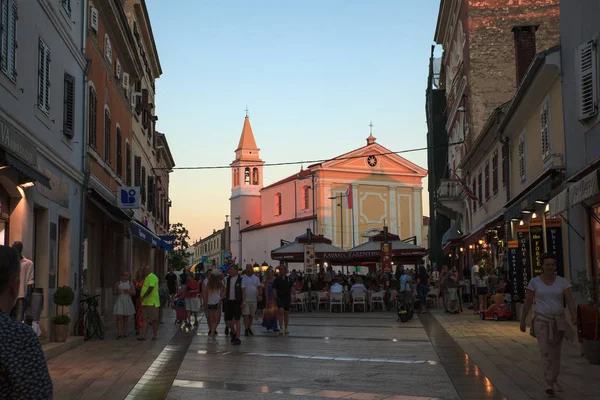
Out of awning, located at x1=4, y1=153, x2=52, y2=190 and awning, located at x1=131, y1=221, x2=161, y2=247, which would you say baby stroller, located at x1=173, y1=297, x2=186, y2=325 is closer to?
awning, located at x1=131, y1=221, x2=161, y2=247

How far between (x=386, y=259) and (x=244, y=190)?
2537 inches

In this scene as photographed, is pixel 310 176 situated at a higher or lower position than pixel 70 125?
higher

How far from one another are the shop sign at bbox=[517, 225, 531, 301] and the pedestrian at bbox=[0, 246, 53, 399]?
1710cm

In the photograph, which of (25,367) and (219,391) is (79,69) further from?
(25,367)

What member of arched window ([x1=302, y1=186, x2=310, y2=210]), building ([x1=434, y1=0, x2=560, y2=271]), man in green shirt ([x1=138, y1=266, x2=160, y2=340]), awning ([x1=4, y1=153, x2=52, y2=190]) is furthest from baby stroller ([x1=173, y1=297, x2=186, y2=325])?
arched window ([x1=302, y1=186, x2=310, y2=210])

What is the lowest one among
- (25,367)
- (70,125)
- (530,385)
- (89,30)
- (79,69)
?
(530,385)

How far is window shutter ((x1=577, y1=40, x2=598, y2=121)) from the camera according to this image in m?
13.8

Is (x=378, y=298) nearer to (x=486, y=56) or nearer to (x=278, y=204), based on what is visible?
(x=486, y=56)

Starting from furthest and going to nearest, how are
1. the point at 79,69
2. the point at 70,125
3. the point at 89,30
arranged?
the point at 89,30 < the point at 79,69 < the point at 70,125

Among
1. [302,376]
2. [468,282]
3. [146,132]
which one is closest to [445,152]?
[468,282]

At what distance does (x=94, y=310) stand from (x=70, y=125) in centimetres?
391

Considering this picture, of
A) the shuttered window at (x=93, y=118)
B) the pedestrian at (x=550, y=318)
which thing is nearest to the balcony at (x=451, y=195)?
the shuttered window at (x=93, y=118)

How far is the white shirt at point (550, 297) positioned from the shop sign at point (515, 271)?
10.6 metres

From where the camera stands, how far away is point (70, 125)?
16.6 m
